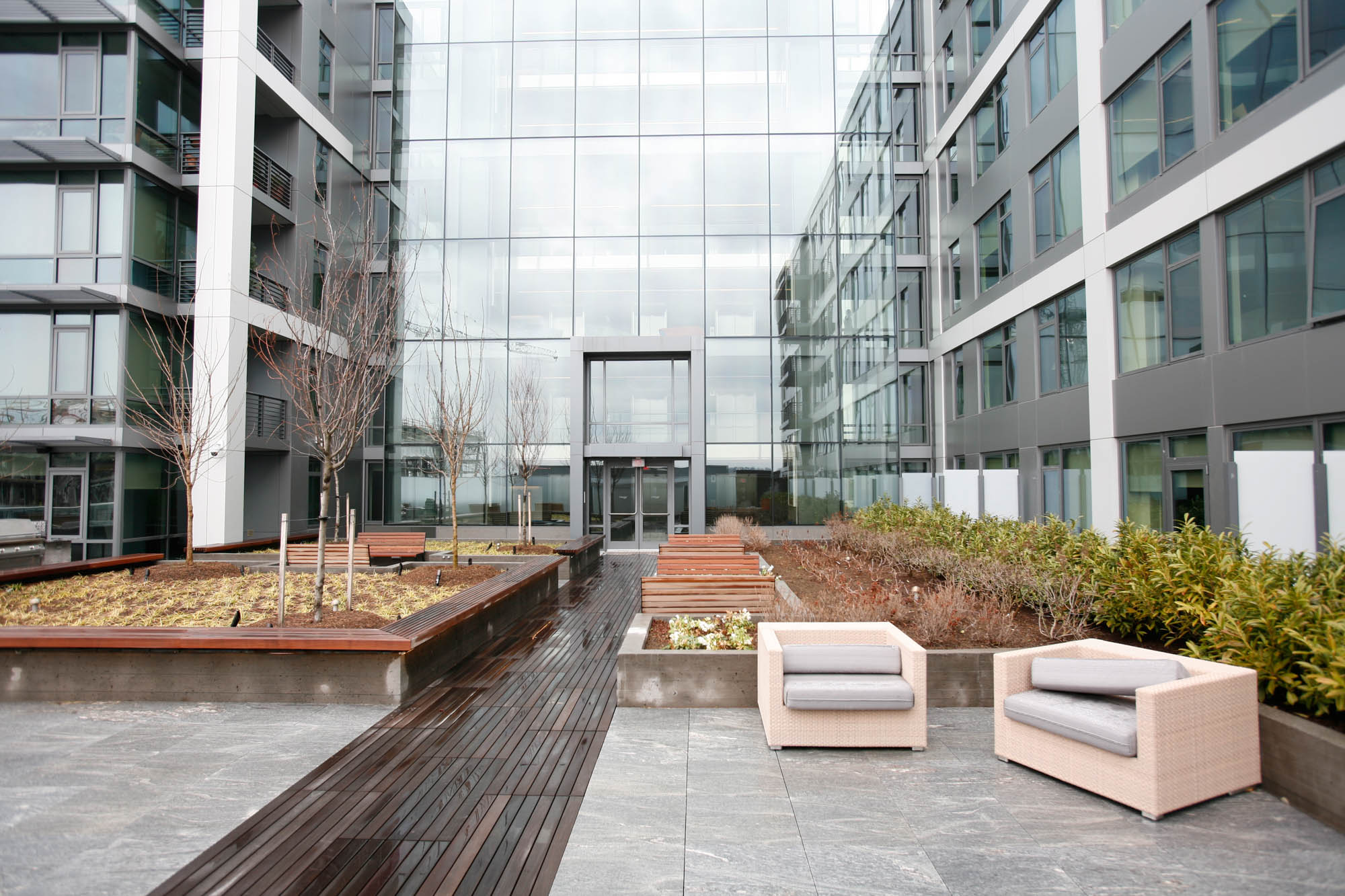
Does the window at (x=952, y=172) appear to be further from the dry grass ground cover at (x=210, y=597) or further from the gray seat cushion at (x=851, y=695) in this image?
the gray seat cushion at (x=851, y=695)

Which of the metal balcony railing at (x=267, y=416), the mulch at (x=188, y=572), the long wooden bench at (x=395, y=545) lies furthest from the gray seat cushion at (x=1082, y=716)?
the metal balcony railing at (x=267, y=416)

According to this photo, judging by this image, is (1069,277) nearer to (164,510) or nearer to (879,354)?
(879,354)

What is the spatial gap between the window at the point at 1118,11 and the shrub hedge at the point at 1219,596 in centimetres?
866

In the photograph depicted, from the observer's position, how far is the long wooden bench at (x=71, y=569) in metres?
9.95

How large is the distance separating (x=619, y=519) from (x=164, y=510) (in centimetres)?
1141

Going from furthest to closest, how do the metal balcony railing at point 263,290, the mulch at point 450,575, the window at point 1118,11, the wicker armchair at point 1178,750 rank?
1. the metal balcony railing at point 263,290
2. the window at point 1118,11
3. the mulch at point 450,575
4. the wicker armchair at point 1178,750

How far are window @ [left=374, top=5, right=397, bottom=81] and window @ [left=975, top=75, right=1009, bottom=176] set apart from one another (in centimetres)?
1837

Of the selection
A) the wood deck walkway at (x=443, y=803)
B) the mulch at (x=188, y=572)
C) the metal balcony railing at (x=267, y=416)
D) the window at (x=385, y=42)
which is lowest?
the wood deck walkway at (x=443, y=803)

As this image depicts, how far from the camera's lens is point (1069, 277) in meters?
14.2

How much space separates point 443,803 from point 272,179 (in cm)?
1957

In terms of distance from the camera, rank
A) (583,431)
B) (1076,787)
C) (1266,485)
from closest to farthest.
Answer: (1076,787) < (1266,485) < (583,431)

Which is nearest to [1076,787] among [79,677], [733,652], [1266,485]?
[733,652]

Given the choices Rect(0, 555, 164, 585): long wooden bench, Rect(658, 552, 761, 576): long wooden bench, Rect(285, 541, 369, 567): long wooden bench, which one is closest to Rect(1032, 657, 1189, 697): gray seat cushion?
Rect(658, 552, 761, 576): long wooden bench

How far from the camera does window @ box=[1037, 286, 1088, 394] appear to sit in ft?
45.8
